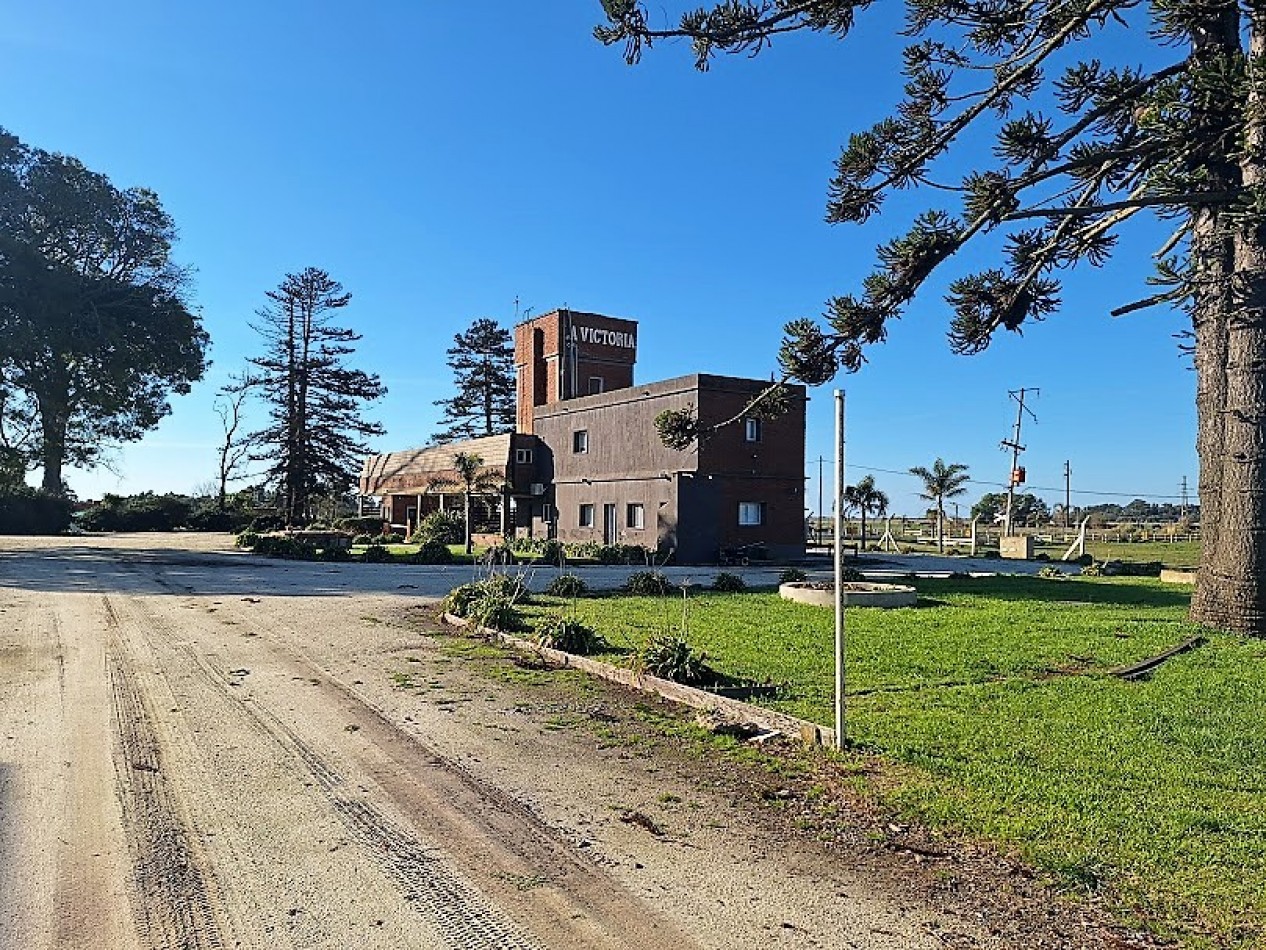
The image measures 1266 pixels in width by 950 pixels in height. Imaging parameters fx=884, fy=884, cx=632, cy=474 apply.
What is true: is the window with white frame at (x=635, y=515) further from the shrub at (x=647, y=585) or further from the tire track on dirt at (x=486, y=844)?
the tire track on dirt at (x=486, y=844)

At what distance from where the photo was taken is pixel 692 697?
725 cm

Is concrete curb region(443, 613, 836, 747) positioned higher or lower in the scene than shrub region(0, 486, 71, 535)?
lower

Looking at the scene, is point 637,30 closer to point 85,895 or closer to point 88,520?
point 85,895

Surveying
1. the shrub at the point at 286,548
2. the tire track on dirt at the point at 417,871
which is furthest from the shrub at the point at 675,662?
the shrub at the point at 286,548

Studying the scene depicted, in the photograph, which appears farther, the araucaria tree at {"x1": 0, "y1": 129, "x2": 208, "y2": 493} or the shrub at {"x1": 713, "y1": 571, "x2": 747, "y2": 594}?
the araucaria tree at {"x1": 0, "y1": 129, "x2": 208, "y2": 493}

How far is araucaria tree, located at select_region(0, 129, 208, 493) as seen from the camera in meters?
30.5

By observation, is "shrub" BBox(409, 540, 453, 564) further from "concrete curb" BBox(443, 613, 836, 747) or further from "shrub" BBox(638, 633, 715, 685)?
"shrub" BBox(638, 633, 715, 685)

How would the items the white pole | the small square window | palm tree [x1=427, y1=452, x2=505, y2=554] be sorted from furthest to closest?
palm tree [x1=427, y1=452, x2=505, y2=554], the small square window, the white pole

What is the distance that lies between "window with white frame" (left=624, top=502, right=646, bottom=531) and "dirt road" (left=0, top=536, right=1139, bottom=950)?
24457 mm

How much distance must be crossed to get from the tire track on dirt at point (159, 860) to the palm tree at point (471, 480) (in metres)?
29.1

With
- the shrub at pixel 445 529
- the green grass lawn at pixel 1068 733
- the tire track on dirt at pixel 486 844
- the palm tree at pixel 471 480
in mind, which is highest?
the palm tree at pixel 471 480

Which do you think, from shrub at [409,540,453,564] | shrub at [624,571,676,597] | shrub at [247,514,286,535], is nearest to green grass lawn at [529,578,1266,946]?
shrub at [624,571,676,597]

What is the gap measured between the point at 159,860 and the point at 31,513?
155ft

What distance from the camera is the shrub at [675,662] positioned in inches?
311
